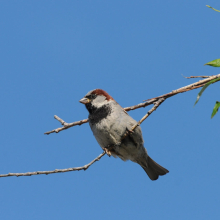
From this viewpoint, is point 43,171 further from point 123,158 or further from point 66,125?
point 123,158

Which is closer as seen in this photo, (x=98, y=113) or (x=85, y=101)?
(x=98, y=113)

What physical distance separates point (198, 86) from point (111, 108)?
233 cm

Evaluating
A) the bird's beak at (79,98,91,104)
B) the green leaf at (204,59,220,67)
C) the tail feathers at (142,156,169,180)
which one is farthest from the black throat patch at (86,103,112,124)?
the green leaf at (204,59,220,67)

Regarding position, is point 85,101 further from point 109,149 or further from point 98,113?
point 109,149

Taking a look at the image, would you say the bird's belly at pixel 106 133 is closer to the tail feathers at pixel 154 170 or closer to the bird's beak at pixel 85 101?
the bird's beak at pixel 85 101

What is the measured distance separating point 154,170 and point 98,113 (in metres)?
1.86

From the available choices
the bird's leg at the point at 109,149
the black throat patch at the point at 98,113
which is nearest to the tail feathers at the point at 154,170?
the bird's leg at the point at 109,149

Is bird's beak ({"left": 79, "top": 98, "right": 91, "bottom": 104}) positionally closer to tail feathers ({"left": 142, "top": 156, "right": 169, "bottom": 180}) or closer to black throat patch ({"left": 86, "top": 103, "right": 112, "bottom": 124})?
black throat patch ({"left": 86, "top": 103, "right": 112, "bottom": 124})

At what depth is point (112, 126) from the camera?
15.6 ft

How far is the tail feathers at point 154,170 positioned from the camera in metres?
5.97

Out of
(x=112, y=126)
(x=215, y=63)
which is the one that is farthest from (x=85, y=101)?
(x=215, y=63)

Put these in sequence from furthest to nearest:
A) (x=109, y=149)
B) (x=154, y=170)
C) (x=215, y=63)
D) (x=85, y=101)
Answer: (x=154, y=170)
(x=85, y=101)
(x=109, y=149)
(x=215, y=63)

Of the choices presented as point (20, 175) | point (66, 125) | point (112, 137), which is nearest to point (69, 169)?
point (20, 175)

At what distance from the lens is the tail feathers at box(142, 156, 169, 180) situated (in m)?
5.97
